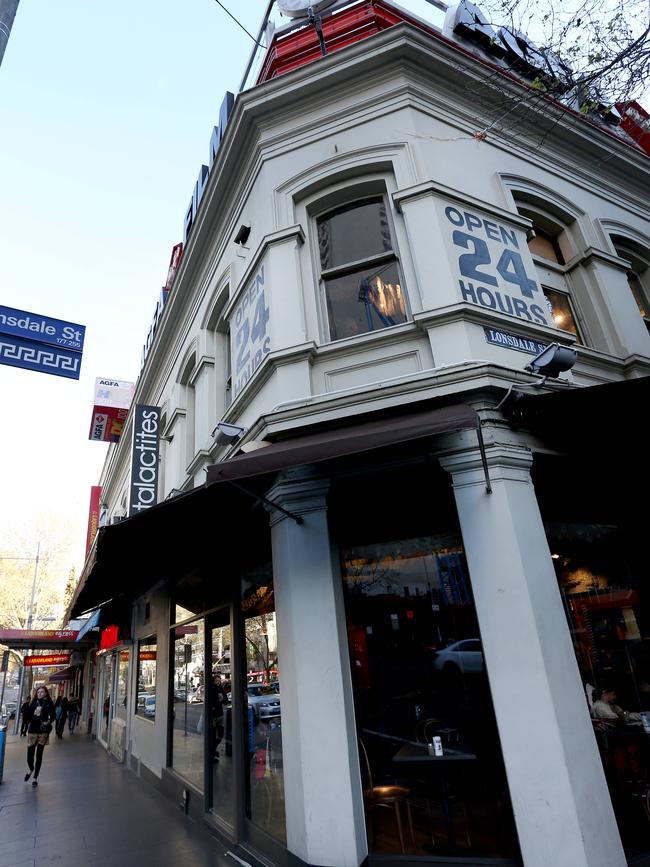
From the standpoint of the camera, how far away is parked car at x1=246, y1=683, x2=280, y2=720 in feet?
19.8

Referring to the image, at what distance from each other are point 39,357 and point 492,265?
18.4ft

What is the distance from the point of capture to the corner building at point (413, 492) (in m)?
4.47

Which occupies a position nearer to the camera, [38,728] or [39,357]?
[39,357]

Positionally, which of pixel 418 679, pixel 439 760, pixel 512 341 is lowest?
pixel 439 760

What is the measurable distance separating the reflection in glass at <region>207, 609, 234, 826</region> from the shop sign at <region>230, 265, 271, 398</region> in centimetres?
338

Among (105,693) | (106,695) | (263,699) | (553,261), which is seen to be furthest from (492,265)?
(105,693)

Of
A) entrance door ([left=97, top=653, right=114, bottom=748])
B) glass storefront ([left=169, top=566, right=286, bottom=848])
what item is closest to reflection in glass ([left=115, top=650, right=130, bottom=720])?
entrance door ([left=97, top=653, right=114, bottom=748])

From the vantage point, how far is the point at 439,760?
4.79m

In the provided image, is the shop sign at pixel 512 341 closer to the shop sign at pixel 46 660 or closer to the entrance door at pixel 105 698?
the entrance door at pixel 105 698

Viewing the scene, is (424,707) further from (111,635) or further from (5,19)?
(111,635)

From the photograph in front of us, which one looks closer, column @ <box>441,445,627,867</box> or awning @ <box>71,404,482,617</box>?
column @ <box>441,445,627,867</box>

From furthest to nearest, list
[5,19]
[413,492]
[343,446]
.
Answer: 1. [413,492]
2. [343,446]
3. [5,19]

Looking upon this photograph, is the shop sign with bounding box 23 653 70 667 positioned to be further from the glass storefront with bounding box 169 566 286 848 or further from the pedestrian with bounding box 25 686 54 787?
the glass storefront with bounding box 169 566 286 848

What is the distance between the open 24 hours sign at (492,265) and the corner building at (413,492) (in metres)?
0.04
